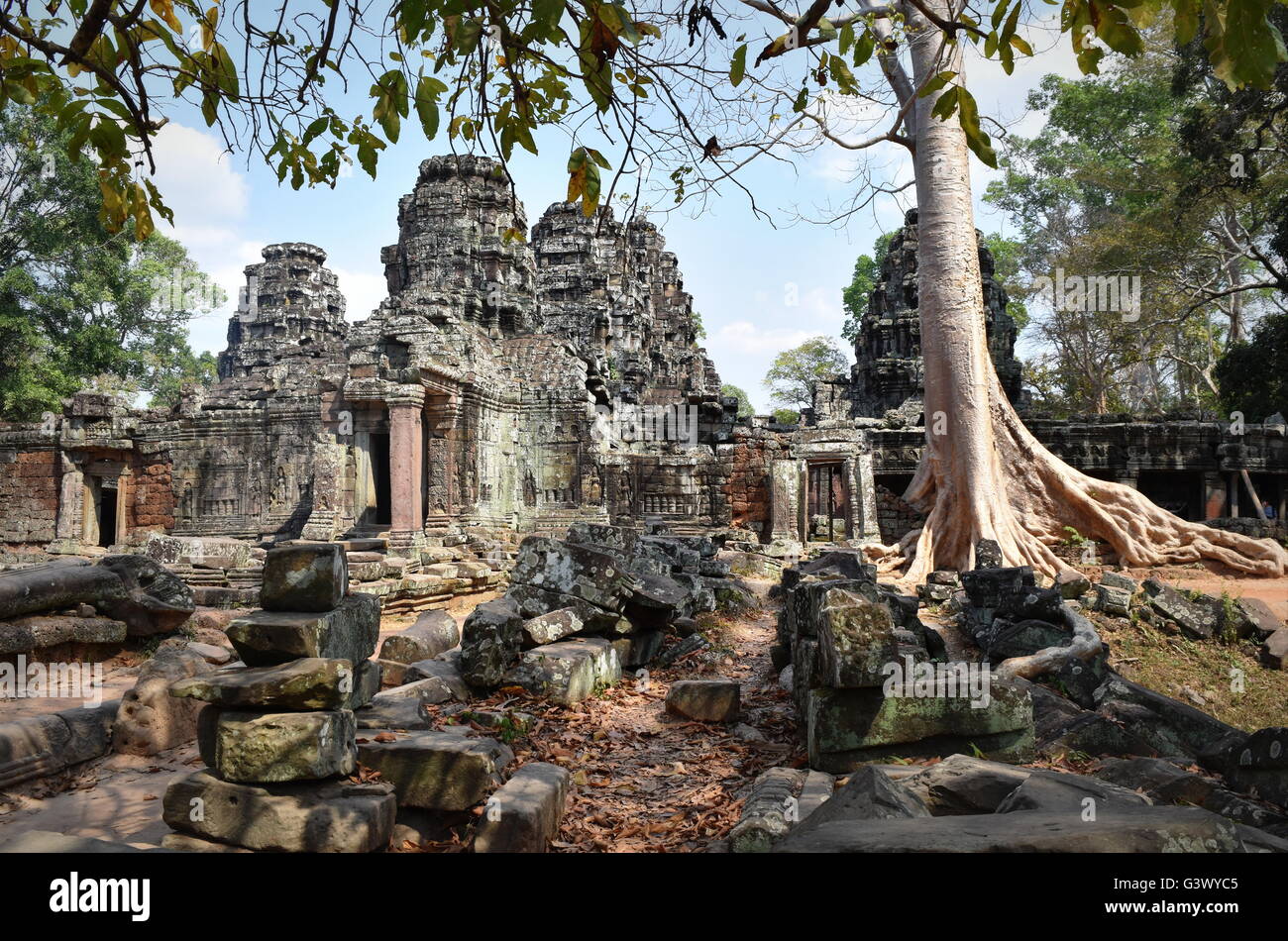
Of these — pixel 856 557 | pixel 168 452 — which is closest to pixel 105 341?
pixel 168 452

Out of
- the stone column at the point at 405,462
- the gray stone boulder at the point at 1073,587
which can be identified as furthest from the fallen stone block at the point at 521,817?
the stone column at the point at 405,462

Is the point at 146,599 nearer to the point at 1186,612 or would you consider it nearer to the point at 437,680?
the point at 437,680

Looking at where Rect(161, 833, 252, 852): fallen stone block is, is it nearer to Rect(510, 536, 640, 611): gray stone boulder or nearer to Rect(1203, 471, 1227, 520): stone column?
Rect(510, 536, 640, 611): gray stone boulder

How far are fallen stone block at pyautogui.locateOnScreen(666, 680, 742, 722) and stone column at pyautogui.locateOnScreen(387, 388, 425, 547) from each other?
8.60 meters

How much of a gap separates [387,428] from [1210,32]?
44.8 feet

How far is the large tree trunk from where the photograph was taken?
9453mm

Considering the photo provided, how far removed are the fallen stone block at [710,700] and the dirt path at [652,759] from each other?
0.09 m

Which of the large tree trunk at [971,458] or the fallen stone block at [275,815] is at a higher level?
the large tree trunk at [971,458]

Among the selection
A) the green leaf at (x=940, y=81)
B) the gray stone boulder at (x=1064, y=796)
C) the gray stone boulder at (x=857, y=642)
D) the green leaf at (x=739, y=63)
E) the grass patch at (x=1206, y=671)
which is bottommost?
the grass patch at (x=1206, y=671)

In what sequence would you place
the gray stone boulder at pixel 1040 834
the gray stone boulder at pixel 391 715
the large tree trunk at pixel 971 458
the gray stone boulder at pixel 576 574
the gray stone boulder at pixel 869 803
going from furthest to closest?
the large tree trunk at pixel 971 458
the gray stone boulder at pixel 576 574
the gray stone boulder at pixel 391 715
the gray stone boulder at pixel 869 803
the gray stone boulder at pixel 1040 834

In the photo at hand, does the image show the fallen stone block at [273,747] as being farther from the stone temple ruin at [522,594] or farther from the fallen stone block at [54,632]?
the fallen stone block at [54,632]

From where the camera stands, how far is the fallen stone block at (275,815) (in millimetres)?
2705

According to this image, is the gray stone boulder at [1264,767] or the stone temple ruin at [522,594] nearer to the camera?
the stone temple ruin at [522,594]
